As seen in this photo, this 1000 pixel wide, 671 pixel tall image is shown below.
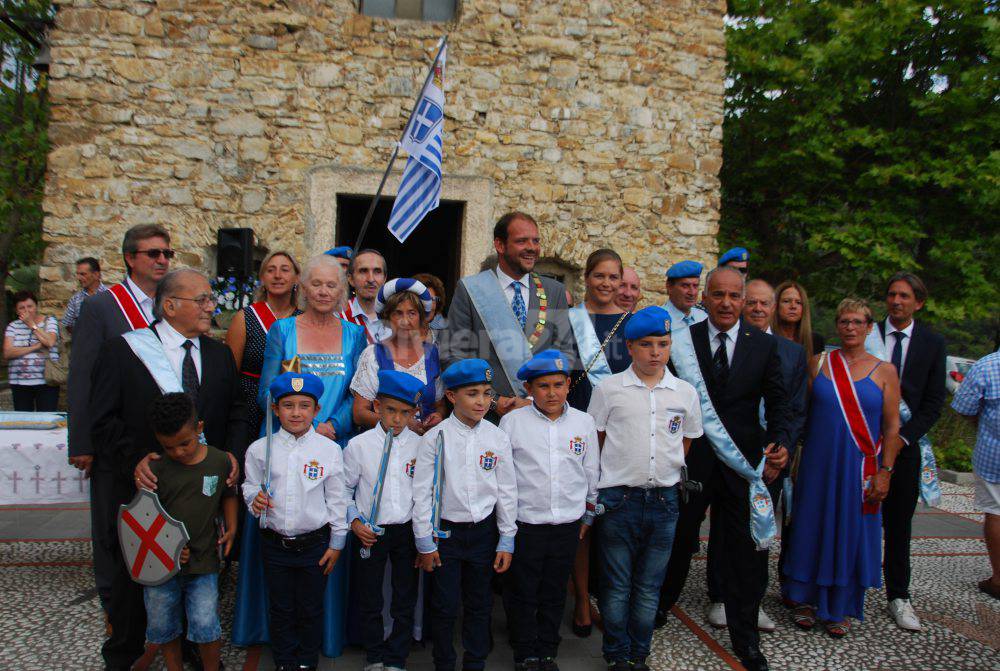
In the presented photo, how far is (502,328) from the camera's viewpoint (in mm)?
3551

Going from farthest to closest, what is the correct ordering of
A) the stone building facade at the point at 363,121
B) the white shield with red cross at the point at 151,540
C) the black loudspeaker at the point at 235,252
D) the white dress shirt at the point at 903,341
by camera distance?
the stone building facade at the point at 363,121, the black loudspeaker at the point at 235,252, the white dress shirt at the point at 903,341, the white shield with red cross at the point at 151,540

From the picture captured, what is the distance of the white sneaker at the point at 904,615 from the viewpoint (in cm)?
361

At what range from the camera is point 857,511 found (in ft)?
11.5

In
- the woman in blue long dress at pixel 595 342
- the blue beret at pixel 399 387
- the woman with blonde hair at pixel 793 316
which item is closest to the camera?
the blue beret at pixel 399 387

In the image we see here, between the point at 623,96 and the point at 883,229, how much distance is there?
184 inches

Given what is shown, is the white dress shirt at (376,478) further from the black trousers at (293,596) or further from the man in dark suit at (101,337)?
the man in dark suit at (101,337)

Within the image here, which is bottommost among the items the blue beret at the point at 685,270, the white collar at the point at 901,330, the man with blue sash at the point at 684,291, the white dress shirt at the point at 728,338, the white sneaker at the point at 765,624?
the white sneaker at the point at 765,624

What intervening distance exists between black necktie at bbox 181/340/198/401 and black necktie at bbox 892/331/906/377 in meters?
3.80

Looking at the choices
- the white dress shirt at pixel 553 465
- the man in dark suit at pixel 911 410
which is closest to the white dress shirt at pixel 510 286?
the white dress shirt at pixel 553 465

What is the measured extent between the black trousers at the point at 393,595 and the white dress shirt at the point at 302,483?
180 mm

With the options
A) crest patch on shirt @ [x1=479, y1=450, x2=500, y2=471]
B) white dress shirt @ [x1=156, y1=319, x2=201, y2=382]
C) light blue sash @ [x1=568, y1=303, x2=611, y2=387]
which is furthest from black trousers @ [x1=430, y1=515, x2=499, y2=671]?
white dress shirt @ [x1=156, y1=319, x2=201, y2=382]

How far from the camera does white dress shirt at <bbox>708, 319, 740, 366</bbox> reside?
3293mm

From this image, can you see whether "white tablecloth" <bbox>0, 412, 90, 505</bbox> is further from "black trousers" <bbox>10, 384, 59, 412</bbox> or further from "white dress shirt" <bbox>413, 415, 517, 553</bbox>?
"black trousers" <bbox>10, 384, 59, 412</bbox>

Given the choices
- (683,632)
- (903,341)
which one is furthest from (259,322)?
(903,341)
